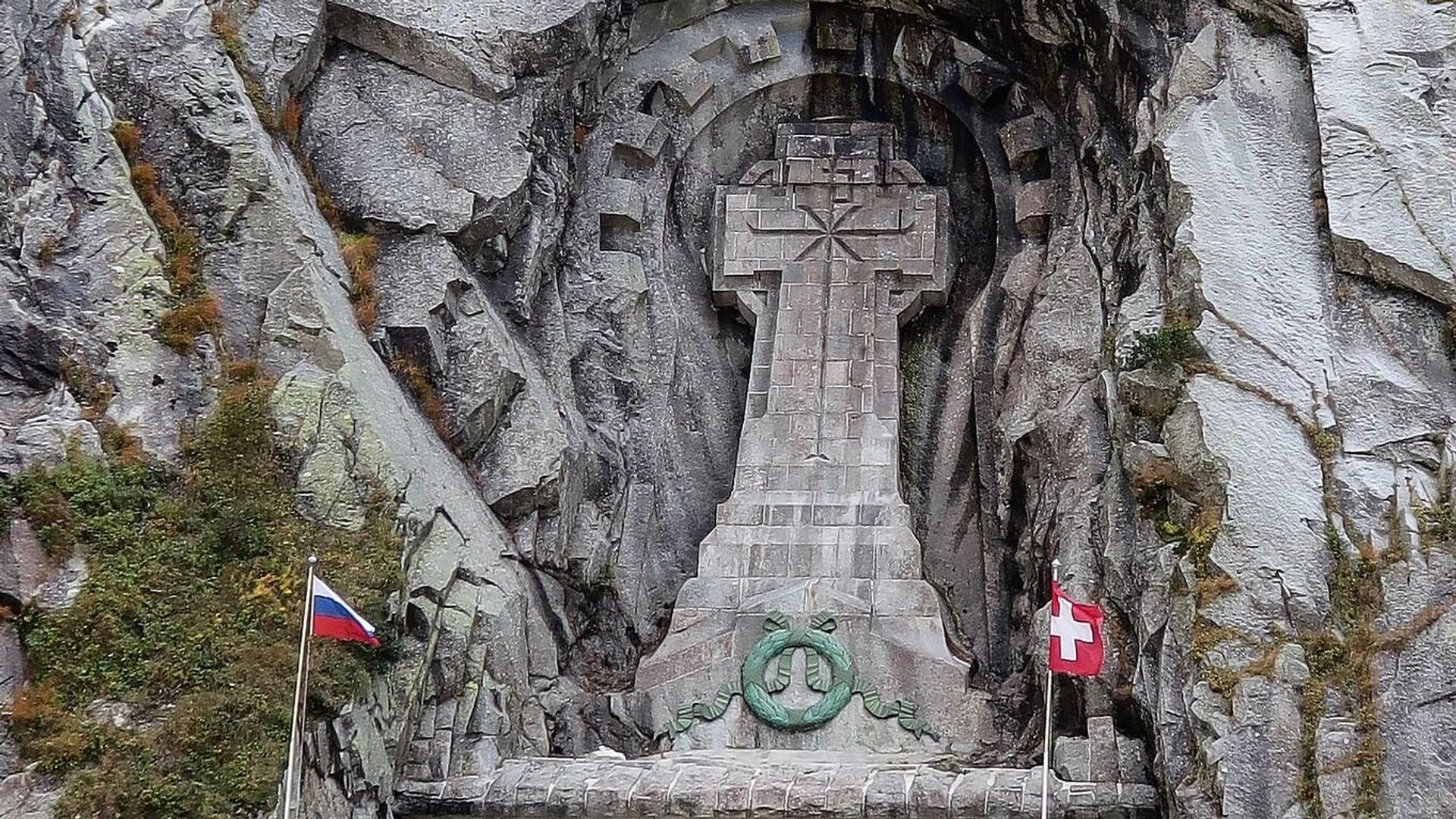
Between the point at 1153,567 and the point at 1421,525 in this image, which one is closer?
the point at 1421,525

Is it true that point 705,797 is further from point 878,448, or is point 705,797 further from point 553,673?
point 878,448

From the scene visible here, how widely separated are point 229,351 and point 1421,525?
12.5m

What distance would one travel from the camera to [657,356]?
25.9 metres

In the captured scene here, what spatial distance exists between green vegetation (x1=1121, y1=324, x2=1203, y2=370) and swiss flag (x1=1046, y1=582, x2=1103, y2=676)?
143 inches

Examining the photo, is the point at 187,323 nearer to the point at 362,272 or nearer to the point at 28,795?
the point at 362,272

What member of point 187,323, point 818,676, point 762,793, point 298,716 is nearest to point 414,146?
point 187,323

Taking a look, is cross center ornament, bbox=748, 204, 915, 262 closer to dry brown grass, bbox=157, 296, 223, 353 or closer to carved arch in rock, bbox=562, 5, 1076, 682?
carved arch in rock, bbox=562, 5, 1076, 682

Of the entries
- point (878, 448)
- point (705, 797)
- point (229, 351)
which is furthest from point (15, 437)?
point (878, 448)

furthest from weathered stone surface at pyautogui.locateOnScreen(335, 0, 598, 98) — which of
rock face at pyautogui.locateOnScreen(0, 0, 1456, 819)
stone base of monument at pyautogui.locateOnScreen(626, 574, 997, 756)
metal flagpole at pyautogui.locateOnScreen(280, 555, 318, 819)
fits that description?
metal flagpole at pyautogui.locateOnScreen(280, 555, 318, 819)

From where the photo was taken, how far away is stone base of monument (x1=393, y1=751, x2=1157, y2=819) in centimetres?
1934

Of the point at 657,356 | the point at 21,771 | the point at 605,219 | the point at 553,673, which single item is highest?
the point at 605,219

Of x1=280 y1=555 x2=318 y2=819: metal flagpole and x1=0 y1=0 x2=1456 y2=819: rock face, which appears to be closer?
x1=280 y1=555 x2=318 y2=819: metal flagpole

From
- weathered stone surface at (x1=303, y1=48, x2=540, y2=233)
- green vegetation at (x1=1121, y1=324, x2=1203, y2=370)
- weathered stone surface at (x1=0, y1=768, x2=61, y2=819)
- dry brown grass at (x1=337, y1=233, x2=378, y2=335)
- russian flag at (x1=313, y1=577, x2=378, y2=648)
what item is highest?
weathered stone surface at (x1=303, y1=48, x2=540, y2=233)

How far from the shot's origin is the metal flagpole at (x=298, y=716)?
18.1 m
